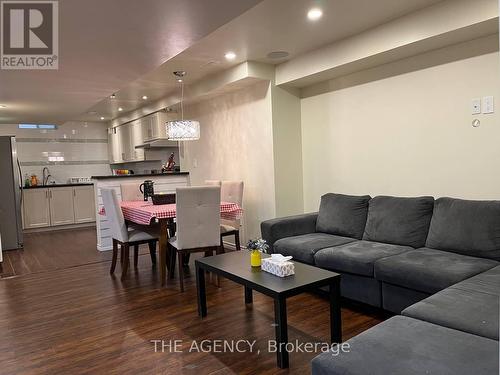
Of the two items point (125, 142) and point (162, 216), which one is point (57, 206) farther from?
point (162, 216)

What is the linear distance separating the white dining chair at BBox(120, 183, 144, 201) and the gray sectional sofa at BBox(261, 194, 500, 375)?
2126mm

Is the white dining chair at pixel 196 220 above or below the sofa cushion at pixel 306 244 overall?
above

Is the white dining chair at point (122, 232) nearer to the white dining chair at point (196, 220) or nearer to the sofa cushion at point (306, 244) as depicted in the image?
the white dining chair at point (196, 220)

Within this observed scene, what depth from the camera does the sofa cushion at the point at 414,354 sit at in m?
1.36

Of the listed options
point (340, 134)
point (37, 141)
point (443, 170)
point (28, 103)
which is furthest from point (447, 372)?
point (37, 141)

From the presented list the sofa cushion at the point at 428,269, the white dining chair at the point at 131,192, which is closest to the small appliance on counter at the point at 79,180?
the white dining chair at the point at 131,192

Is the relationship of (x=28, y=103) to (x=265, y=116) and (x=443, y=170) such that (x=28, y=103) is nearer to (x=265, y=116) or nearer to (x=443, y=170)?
(x=265, y=116)

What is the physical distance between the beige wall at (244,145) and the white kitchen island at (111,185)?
0.51 metres

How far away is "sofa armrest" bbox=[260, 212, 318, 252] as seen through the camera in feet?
12.0

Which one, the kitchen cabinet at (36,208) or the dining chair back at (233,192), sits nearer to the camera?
the dining chair back at (233,192)

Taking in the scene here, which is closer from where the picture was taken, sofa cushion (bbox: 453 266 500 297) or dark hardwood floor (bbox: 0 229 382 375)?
sofa cushion (bbox: 453 266 500 297)

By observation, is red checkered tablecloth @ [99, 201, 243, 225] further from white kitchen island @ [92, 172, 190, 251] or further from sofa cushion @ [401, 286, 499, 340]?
sofa cushion @ [401, 286, 499, 340]

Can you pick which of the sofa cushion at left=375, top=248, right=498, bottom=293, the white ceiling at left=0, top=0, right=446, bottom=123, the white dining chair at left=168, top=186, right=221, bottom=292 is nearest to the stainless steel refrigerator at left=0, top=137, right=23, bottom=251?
the white ceiling at left=0, top=0, right=446, bottom=123

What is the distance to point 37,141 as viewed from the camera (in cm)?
796
